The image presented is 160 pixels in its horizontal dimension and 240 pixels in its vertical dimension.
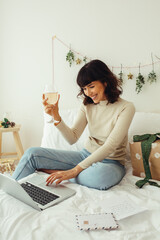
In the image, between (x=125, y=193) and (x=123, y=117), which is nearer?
(x=125, y=193)

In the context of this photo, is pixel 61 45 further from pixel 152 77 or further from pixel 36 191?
pixel 36 191

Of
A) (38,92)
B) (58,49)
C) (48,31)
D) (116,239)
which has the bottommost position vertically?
(116,239)

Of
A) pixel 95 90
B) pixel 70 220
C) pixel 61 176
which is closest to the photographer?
pixel 70 220

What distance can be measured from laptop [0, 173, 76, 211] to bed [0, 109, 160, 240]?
3 centimetres

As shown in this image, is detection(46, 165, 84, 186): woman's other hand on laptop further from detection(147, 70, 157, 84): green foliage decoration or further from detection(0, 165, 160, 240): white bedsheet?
detection(147, 70, 157, 84): green foliage decoration

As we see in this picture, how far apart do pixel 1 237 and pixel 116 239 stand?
412 millimetres

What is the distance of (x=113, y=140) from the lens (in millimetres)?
1460

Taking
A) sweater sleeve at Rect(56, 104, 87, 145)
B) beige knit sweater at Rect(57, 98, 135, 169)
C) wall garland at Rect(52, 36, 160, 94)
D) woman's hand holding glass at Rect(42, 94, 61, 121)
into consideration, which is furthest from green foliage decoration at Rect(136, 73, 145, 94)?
woman's hand holding glass at Rect(42, 94, 61, 121)

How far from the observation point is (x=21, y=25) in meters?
2.53

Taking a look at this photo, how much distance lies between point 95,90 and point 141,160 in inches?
21.5

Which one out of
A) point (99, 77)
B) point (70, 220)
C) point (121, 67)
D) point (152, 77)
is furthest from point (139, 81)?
point (70, 220)


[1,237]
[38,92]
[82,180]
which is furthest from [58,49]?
[1,237]

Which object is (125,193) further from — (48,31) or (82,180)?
(48,31)

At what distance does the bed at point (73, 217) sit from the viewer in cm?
86
